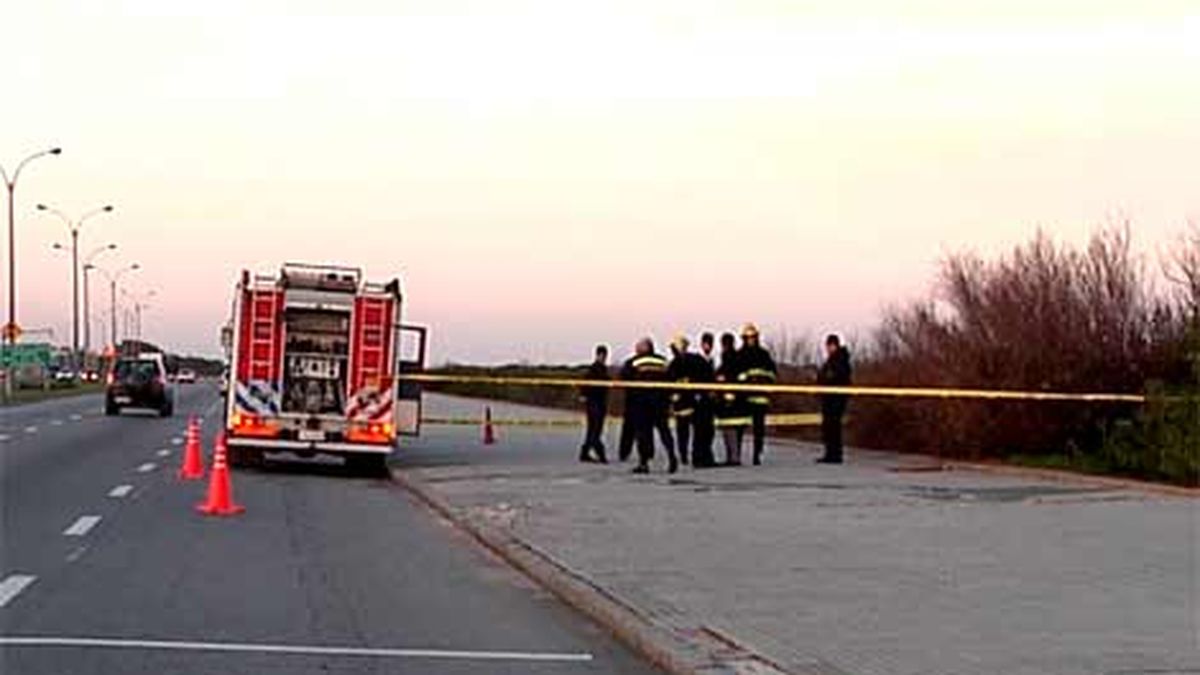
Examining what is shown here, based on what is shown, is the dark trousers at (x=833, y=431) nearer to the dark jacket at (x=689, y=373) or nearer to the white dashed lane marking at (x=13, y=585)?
the dark jacket at (x=689, y=373)

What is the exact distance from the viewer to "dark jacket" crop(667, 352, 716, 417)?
3006 centimetres

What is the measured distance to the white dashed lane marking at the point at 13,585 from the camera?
14.3 metres

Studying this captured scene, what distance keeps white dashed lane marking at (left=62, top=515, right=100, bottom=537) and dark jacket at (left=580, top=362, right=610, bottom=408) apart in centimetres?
1249

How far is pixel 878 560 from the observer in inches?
659

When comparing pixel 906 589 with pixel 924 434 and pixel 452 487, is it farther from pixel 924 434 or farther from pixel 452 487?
pixel 924 434

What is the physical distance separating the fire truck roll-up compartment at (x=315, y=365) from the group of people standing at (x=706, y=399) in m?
3.55

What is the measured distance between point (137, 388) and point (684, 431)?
33370 mm

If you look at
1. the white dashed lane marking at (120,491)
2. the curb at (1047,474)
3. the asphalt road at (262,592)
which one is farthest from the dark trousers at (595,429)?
the white dashed lane marking at (120,491)

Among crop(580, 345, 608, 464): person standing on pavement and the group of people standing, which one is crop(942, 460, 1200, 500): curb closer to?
the group of people standing

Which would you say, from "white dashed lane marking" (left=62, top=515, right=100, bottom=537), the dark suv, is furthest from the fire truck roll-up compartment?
the dark suv

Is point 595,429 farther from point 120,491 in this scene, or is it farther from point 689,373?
point 120,491

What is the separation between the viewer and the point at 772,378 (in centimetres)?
3094

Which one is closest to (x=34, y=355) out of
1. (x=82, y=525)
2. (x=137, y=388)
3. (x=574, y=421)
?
(x=137, y=388)

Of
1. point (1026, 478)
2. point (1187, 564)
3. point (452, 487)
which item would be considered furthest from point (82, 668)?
point (1026, 478)
